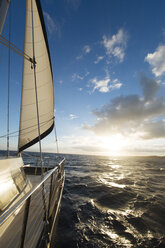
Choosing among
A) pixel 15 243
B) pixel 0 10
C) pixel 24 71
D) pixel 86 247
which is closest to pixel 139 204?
pixel 86 247

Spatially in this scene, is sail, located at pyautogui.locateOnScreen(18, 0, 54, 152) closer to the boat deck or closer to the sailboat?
the sailboat

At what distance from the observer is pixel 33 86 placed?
17.3 ft

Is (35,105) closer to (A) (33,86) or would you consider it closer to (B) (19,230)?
(A) (33,86)

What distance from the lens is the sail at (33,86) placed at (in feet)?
16.1

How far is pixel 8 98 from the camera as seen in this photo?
4719mm

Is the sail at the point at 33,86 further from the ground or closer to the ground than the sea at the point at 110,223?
further from the ground

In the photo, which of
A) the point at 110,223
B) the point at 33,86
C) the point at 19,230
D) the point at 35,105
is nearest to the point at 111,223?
the point at 110,223

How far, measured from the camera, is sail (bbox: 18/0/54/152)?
4899mm

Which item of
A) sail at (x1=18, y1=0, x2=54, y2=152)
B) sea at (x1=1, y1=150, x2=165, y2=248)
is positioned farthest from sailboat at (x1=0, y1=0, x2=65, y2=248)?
sea at (x1=1, y1=150, x2=165, y2=248)

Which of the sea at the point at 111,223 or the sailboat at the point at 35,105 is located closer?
the sea at the point at 111,223

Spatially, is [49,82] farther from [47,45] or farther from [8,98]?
[8,98]

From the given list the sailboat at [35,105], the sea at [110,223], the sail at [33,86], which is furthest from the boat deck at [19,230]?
the sail at [33,86]

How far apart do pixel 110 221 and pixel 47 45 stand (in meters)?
7.69

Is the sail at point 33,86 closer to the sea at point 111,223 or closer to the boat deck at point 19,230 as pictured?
the boat deck at point 19,230
